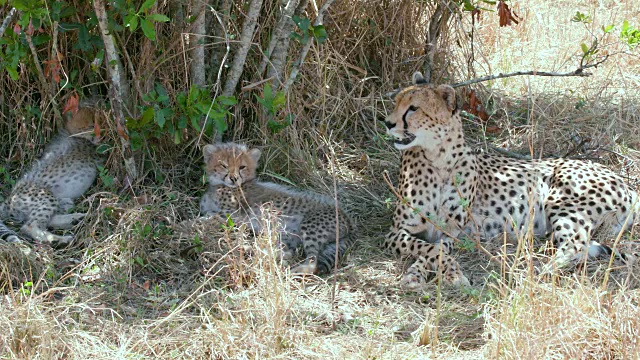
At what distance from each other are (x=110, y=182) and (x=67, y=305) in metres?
1.19

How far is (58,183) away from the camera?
4875 millimetres

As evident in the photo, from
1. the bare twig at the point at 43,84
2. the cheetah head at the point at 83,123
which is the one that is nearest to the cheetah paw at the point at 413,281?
the cheetah head at the point at 83,123

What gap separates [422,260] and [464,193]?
1.69 feet

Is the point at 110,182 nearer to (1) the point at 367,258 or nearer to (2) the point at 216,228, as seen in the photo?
(2) the point at 216,228

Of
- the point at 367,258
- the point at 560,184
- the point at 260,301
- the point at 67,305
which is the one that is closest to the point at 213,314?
the point at 260,301

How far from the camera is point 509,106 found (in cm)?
612

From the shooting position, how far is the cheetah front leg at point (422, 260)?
4.15 m

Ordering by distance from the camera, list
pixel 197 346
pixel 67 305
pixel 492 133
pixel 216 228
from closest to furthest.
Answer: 1. pixel 197 346
2. pixel 67 305
3. pixel 216 228
4. pixel 492 133

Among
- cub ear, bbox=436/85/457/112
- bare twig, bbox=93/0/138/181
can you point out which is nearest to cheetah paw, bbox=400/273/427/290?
cub ear, bbox=436/85/457/112

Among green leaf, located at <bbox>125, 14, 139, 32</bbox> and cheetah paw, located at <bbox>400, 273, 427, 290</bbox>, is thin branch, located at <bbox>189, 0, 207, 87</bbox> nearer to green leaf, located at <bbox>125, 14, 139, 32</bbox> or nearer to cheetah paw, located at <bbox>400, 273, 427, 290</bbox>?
green leaf, located at <bbox>125, 14, 139, 32</bbox>

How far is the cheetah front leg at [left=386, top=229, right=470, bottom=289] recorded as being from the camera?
13.6ft

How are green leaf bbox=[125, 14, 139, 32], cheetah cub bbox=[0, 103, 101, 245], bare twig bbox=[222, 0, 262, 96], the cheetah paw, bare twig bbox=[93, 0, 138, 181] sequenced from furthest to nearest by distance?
bare twig bbox=[222, 0, 262, 96]
cheetah cub bbox=[0, 103, 101, 245]
bare twig bbox=[93, 0, 138, 181]
the cheetah paw
green leaf bbox=[125, 14, 139, 32]

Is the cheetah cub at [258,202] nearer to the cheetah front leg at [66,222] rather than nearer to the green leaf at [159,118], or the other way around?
the green leaf at [159,118]

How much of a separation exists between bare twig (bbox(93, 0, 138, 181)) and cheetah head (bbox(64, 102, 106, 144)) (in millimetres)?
316
